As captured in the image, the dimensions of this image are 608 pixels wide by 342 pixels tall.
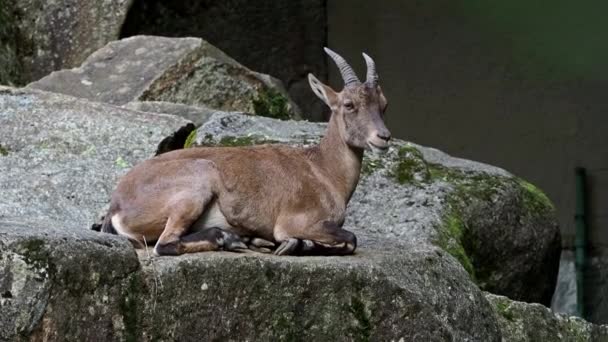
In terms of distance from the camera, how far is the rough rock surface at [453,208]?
8602mm

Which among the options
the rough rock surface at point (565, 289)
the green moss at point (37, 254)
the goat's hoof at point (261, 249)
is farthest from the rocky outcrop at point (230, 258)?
the rough rock surface at point (565, 289)

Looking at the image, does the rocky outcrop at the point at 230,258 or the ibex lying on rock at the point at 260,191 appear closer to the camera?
the rocky outcrop at the point at 230,258

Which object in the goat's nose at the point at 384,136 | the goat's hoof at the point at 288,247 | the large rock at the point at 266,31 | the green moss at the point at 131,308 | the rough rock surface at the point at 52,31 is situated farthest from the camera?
the large rock at the point at 266,31

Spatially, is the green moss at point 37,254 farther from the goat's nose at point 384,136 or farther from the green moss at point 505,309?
the green moss at point 505,309

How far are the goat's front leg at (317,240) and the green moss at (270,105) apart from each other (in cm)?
303

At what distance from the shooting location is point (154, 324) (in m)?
Answer: 6.12

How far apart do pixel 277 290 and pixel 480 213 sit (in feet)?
8.83

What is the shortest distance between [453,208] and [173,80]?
7.46 ft

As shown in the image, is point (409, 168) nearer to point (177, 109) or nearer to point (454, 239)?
point (454, 239)

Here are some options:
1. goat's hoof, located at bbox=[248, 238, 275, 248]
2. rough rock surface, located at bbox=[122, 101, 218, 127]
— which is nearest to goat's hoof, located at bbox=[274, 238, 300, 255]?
goat's hoof, located at bbox=[248, 238, 275, 248]

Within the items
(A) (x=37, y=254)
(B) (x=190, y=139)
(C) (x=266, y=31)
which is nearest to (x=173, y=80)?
(B) (x=190, y=139)

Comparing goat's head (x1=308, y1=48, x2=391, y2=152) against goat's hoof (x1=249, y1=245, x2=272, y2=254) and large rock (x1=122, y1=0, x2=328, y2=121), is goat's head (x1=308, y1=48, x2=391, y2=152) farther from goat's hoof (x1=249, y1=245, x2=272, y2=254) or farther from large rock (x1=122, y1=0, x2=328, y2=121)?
large rock (x1=122, y1=0, x2=328, y2=121)

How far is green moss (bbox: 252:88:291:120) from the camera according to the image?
10391 millimetres

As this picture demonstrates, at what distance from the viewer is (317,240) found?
7305 millimetres
